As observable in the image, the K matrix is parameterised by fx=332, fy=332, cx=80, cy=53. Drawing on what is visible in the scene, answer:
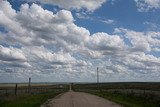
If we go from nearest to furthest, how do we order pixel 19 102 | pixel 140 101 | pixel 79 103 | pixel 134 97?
1. pixel 19 102
2. pixel 79 103
3. pixel 140 101
4. pixel 134 97

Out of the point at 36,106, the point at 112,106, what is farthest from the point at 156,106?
the point at 36,106

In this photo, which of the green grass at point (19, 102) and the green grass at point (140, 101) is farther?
the green grass at point (140, 101)

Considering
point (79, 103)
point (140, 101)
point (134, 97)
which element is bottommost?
point (79, 103)

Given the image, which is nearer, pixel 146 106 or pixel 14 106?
pixel 14 106

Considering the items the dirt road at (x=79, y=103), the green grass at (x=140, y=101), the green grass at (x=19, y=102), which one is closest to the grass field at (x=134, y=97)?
the green grass at (x=140, y=101)

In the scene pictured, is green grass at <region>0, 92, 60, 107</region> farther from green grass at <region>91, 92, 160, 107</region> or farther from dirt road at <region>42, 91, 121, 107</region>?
green grass at <region>91, 92, 160, 107</region>

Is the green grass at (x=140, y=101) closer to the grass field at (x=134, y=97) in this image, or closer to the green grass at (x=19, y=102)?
the grass field at (x=134, y=97)

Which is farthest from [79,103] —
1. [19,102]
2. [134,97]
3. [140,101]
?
[134,97]

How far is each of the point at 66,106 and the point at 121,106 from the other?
4.24 m

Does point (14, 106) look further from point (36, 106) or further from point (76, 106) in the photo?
point (76, 106)

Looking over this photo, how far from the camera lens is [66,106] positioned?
2489cm

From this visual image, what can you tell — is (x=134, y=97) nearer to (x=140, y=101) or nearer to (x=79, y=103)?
(x=140, y=101)

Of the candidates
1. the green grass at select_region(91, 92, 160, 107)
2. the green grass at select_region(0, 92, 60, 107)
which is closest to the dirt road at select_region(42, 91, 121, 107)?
the green grass at select_region(0, 92, 60, 107)

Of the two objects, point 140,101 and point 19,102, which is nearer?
point 19,102
